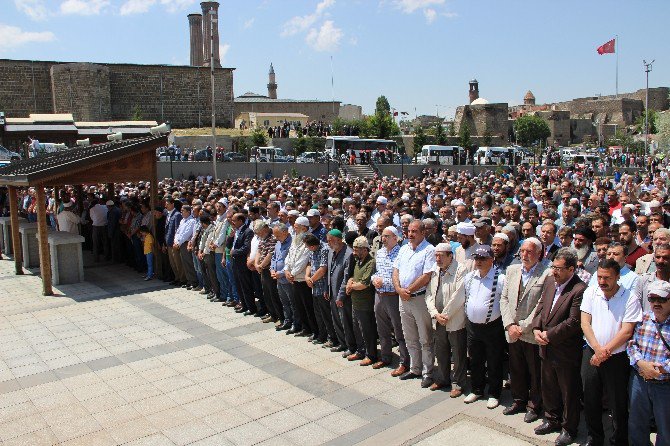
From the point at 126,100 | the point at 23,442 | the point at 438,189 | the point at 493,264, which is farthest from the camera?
the point at 126,100

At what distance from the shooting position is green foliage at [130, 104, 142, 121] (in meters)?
54.4

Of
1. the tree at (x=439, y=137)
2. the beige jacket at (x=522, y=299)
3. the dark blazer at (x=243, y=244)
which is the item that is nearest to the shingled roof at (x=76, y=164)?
the dark blazer at (x=243, y=244)

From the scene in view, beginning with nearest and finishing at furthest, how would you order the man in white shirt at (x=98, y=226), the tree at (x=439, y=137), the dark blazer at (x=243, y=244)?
the dark blazer at (x=243, y=244) → the man in white shirt at (x=98, y=226) → the tree at (x=439, y=137)

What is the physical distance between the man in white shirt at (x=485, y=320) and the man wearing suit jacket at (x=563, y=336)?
1.88 feet

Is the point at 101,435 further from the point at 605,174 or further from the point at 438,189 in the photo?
the point at 605,174

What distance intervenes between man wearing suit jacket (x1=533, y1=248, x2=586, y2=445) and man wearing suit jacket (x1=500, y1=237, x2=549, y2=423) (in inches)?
4.9

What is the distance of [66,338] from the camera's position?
28.6 ft

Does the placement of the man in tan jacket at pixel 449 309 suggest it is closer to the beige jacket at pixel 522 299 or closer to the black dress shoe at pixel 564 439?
the beige jacket at pixel 522 299

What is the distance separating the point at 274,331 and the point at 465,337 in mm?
3521

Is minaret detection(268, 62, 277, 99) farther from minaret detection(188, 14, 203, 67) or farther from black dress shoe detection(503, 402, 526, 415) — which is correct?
black dress shoe detection(503, 402, 526, 415)

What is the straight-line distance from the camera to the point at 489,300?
5762 mm

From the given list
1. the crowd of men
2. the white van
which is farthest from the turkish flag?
the crowd of men

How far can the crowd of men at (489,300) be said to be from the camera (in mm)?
4711

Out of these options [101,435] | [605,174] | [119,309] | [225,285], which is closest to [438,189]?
[225,285]
